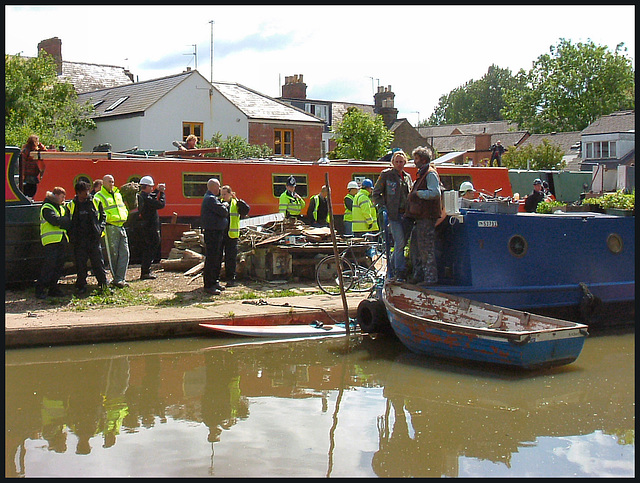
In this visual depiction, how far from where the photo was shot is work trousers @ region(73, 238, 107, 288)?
37.2 ft

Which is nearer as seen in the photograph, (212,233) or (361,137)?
(212,233)

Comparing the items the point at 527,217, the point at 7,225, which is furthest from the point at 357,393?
the point at 7,225

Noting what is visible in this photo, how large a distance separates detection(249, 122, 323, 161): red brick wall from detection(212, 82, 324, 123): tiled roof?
0.35 m

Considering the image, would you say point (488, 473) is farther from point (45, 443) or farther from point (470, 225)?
point (470, 225)

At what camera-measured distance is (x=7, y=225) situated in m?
11.3

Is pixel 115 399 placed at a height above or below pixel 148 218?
below

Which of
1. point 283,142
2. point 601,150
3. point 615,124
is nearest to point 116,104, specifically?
point 283,142

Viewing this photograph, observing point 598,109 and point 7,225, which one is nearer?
point 7,225

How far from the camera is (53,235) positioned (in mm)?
10922

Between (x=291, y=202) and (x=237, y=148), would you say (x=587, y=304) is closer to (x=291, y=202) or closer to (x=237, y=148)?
(x=291, y=202)

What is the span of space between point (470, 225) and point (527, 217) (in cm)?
93

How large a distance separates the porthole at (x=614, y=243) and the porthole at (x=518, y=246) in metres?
1.62

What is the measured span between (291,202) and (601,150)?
Result: 40.1 metres

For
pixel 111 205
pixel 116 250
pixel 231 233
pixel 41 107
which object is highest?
pixel 41 107
